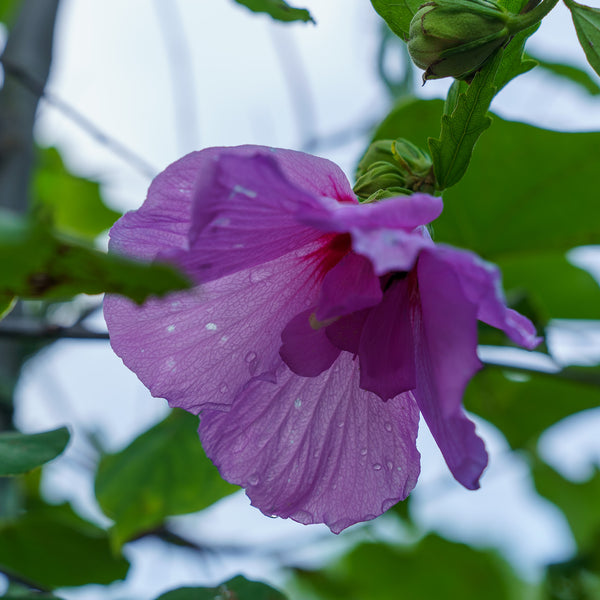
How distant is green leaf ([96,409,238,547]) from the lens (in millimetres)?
817

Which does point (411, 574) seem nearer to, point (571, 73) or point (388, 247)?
point (571, 73)

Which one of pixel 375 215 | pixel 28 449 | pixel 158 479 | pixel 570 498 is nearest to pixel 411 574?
pixel 570 498

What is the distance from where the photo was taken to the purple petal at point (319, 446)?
518 mm

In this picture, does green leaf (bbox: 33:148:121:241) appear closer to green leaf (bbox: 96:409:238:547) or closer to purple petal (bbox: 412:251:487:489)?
green leaf (bbox: 96:409:238:547)

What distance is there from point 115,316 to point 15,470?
0.11m

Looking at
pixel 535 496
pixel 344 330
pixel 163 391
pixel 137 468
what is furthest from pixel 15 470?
pixel 535 496

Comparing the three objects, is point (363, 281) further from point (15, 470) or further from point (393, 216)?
point (15, 470)

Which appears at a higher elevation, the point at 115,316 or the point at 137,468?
the point at 115,316

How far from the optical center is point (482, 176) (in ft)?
2.96

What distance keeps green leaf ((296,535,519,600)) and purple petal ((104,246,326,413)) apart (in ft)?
3.40

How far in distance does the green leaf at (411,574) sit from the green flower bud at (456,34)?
45.1 inches

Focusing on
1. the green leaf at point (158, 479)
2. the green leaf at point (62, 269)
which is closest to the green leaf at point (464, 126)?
the green leaf at point (62, 269)

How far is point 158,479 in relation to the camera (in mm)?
873

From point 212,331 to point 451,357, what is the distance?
16 cm
